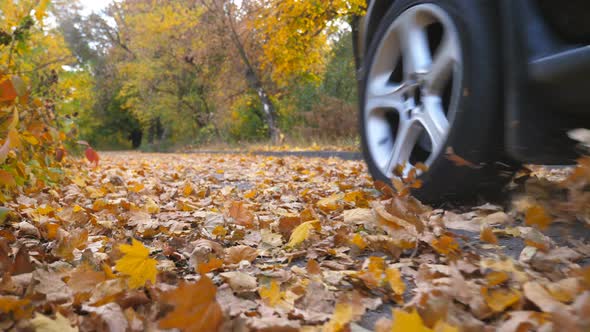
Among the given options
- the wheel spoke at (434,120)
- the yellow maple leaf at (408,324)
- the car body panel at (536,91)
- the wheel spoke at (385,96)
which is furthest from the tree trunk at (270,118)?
the yellow maple leaf at (408,324)

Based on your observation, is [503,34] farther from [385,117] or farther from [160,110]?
[160,110]

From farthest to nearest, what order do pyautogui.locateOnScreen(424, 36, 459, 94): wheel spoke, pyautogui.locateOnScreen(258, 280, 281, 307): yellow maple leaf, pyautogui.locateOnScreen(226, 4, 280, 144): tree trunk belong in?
pyautogui.locateOnScreen(226, 4, 280, 144): tree trunk, pyautogui.locateOnScreen(424, 36, 459, 94): wheel spoke, pyautogui.locateOnScreen(258, 280, 281, 307): yellow maple leaf

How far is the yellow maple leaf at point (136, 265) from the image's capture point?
4.16ft

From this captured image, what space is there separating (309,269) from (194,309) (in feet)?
1.86

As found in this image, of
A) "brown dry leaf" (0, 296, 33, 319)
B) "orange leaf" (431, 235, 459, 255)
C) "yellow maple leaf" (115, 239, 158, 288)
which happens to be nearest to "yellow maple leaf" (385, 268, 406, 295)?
"orange leaf" (431, 235, 459, 255)

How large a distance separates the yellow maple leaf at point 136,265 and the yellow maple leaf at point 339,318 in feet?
1.73

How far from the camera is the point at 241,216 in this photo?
7.25ft

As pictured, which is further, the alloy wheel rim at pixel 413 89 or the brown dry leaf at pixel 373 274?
the alloy wheel rim at pixel 413 89

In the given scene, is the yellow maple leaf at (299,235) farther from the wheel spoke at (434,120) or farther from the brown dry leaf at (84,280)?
the wheel spoke at (434,120)

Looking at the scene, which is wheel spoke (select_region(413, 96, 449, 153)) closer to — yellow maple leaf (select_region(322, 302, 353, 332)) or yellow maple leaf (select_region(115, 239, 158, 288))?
yellow maple leaf (select_region(322, 302, 353, 332))

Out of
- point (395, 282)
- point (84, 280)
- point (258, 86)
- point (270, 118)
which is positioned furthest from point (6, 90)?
point (258, 86)

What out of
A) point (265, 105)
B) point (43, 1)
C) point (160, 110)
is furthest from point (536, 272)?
point (160, 110)

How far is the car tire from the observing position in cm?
201

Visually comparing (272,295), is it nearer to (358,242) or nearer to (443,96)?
(358,242)
